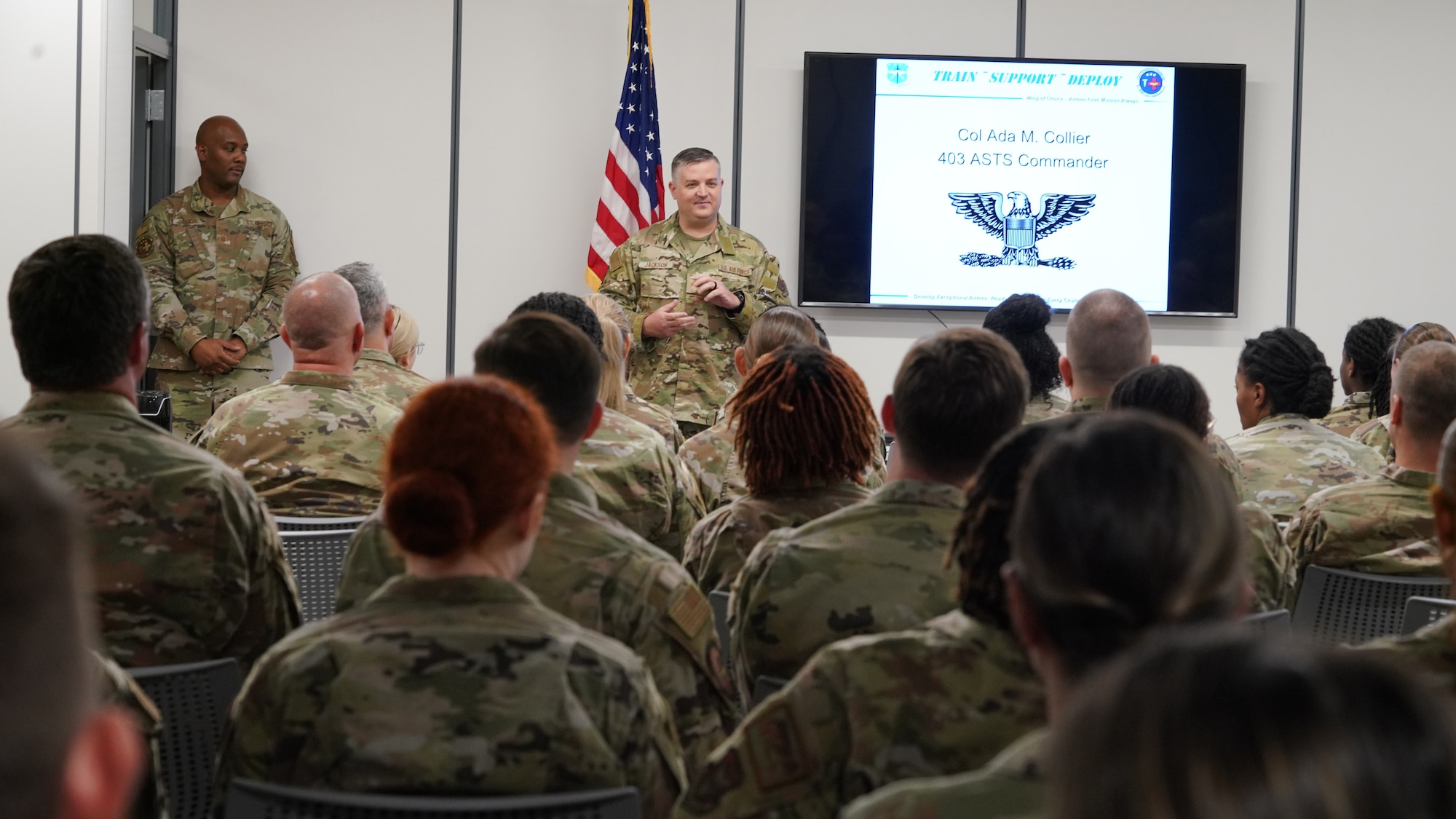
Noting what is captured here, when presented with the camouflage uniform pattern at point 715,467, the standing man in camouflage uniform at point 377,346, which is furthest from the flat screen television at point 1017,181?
the camouflage uniform pattern at point 715,467

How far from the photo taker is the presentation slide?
6.88m

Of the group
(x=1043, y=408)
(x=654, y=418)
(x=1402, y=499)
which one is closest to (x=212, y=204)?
(x=654, y=418)

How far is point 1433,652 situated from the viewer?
1466 millimetres

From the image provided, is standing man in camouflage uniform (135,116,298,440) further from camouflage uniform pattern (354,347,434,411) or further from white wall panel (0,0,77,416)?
camouflage uniform pattern (354,347,434,411)

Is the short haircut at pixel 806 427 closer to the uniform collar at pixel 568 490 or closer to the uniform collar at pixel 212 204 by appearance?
the uniform collar at pixel 568 490

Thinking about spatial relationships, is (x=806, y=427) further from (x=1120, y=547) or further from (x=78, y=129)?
(x=78, y=129)

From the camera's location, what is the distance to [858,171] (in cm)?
689

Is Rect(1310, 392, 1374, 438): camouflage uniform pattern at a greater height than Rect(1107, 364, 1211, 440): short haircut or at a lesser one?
lesser

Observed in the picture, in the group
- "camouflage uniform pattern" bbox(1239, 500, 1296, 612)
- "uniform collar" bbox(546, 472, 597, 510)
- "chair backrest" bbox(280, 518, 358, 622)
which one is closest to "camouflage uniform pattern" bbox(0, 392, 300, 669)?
"chair backrest" bbox(280, 518, 358, 622)

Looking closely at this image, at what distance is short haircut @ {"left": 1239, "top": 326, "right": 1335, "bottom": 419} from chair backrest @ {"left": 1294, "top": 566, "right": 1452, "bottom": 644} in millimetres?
1075

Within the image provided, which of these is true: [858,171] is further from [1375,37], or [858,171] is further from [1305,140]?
[1375,37]

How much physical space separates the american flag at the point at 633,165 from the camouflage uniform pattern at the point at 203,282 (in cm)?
150

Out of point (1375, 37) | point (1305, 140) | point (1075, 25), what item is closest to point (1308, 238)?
point (1305, 140)

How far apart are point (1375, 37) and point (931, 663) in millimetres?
6915
